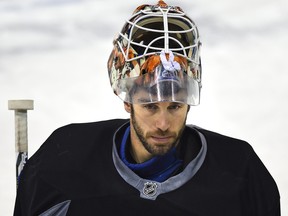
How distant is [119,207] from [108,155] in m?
0.32

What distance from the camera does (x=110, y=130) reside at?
362 centimetres

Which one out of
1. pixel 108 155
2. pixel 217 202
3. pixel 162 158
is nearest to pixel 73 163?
pixel 108 155

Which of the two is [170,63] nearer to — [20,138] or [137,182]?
[137,182]

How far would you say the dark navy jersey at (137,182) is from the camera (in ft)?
10.7

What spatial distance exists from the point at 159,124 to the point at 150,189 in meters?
0.39

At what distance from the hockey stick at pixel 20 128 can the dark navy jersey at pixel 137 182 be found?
677 mm

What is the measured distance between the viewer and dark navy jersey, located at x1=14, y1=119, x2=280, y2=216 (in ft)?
10.7

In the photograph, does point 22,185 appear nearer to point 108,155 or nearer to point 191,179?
point 108,155

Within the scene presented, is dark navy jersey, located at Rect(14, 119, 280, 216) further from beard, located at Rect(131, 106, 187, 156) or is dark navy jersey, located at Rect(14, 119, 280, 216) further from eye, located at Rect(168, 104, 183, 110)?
eye, located at Rect(168, 104, 183, 110)

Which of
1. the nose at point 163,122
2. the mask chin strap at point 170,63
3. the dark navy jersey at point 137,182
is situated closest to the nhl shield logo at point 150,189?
the dark navy jersey at point 137,182

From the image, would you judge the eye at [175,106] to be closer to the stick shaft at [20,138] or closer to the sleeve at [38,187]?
the sleeve at [38,187]

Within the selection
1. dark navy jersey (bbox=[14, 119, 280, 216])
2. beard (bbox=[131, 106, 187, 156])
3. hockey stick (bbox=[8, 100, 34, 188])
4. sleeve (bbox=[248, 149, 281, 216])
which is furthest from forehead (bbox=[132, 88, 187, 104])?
hockey stick (bbox=[8, 100, 34, 188])

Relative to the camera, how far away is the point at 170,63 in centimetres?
315

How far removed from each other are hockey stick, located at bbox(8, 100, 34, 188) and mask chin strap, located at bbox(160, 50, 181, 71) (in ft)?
4.69
